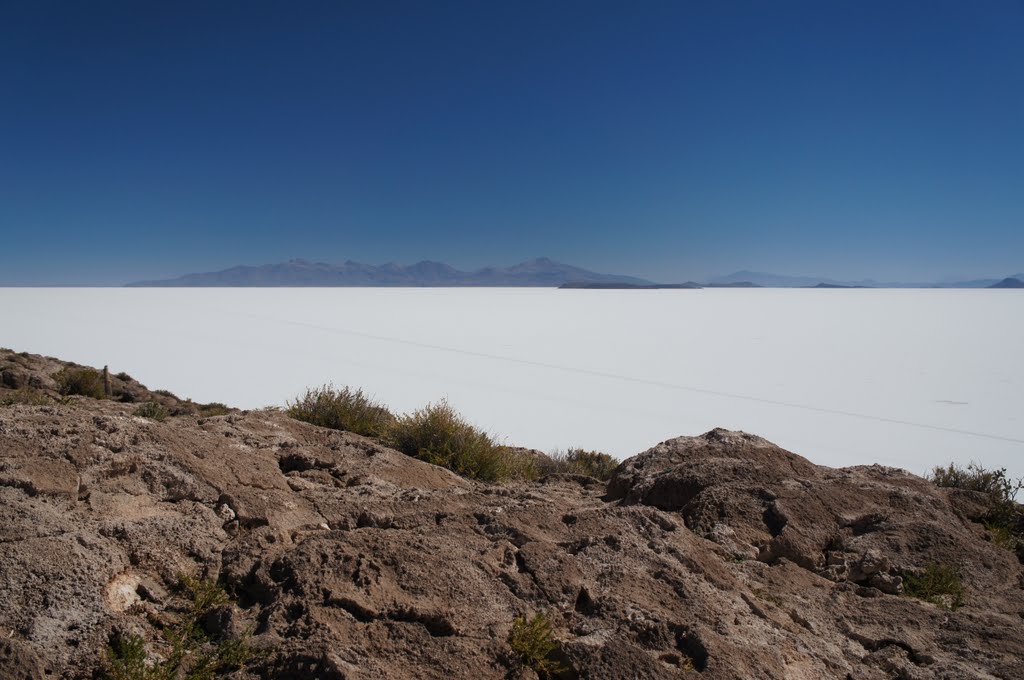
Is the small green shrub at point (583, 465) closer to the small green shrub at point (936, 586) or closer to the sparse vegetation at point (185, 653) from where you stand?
the small green shrub at point (936, 586)

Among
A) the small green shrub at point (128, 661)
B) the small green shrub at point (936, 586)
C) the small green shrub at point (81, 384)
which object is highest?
the small green shrub at point (128, 661)

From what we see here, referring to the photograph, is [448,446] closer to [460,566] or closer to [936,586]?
[460,566]

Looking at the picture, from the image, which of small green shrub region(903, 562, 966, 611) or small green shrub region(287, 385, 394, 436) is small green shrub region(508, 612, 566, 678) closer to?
small green shrub region(903, 562, 966, 611)

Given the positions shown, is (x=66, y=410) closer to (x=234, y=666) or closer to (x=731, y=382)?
(x=234, y=666)

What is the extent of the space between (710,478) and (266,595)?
10.3ft

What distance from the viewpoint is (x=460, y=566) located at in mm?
3115

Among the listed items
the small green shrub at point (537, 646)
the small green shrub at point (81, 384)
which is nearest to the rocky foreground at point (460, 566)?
the small green shrub at point (537, 646)

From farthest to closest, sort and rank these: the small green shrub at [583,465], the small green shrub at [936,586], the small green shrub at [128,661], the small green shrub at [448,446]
Answer: the small green shrub at [583,465] < the small green shrub at [448,446] < the small green shrub at [936,586] < the small green shrub at [128,661]

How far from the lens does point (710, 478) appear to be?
4828 mm

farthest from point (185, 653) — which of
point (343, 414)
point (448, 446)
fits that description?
point (343, 414)

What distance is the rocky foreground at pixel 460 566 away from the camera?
2.62m

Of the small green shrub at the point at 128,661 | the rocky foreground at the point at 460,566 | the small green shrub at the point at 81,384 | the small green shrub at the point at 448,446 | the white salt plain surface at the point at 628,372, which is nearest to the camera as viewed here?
the small green shrub at the point at 128,661

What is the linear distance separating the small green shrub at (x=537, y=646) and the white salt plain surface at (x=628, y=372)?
8.56 meters

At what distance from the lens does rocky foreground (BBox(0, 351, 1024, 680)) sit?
103 inches
